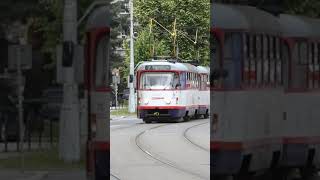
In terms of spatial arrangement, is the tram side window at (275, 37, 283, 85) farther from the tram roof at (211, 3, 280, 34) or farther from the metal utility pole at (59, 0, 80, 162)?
the metal utility pole at (59, 0, 80, 162)

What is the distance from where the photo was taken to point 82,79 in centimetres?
407

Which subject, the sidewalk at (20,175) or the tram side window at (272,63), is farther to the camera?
the sidewalk at (20,175)

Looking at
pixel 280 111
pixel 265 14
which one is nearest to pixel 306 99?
pixel 280 111

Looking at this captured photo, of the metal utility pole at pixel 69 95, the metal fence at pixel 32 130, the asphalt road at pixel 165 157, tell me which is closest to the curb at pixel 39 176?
the metal fence at pixel 32 130

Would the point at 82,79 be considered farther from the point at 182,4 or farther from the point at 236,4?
the point at 236,4

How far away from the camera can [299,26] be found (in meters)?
4.30

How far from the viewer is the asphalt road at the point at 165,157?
166 inches

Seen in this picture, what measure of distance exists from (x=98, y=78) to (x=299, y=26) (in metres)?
1.35

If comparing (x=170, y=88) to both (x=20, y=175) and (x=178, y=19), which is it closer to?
(x=20, y=175)

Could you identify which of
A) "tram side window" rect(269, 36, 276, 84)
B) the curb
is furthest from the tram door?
the curb

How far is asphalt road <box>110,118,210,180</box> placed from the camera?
4.21 m

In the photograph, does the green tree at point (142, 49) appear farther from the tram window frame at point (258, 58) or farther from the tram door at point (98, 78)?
the tram window frame at point (258, 58)

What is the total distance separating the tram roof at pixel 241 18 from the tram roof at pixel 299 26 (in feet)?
0.38

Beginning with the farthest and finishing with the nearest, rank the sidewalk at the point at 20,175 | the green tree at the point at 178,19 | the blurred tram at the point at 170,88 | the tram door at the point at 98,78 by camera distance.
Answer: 1. the sidewalk at the point at 20,175
2. the blurred tram at the point at 170,88
3. the green tree at the point at 178,19
4. the tram door at the point at 98,78
